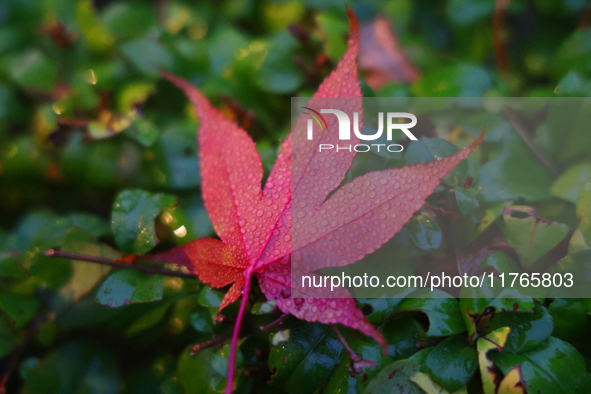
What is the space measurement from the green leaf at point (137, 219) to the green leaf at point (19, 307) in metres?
0.23

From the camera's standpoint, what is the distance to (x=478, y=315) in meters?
0.48

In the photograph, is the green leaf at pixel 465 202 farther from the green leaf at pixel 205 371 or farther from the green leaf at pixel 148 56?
the green leaf at pixel 148 56

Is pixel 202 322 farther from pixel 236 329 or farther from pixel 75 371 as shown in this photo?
pixel 75 371


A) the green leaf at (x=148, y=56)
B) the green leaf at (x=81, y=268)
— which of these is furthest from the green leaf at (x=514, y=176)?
the green leaf at (x=148, y=56)

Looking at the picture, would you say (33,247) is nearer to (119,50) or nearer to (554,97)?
(119,50)

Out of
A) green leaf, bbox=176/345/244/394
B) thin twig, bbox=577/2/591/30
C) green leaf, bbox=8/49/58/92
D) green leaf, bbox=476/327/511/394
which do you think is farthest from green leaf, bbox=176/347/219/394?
thin twig, bbox=577/2/591/30

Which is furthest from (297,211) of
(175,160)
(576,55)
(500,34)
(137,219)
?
(500,34)

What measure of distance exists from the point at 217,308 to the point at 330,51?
538 millimetres

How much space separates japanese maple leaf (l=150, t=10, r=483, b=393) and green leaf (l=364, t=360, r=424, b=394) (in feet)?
0.38

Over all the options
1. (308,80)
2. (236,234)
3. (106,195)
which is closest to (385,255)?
(236,234)

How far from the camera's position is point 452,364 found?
18.1 inches

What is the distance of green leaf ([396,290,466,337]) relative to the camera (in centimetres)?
47

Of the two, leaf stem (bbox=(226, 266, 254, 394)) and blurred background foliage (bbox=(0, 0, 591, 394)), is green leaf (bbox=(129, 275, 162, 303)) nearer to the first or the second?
blurred background foliage (bbox=(0, 0, 591, 394))

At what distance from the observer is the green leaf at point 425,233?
1.62ft
